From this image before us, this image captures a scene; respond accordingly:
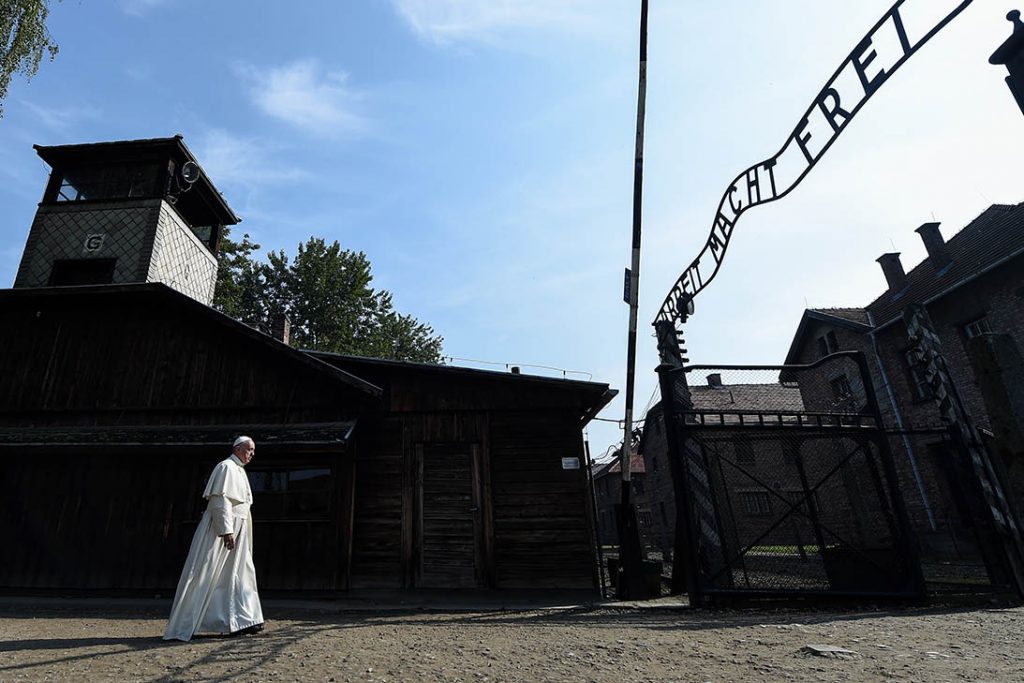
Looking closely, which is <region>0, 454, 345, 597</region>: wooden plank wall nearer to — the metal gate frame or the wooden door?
the wooden door

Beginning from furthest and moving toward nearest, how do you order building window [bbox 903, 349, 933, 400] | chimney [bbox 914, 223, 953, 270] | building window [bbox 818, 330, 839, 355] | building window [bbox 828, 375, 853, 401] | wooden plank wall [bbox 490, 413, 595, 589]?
building window [bbox 818, 330, 839, 355] < building window [bbox 828, 375, 853, 401] < chimney [bbox 914, 223, 953, 270] < building window [bbox 903, 349, 933, 400] < wooden plank wall [bbox 490, 413, 595, 589]

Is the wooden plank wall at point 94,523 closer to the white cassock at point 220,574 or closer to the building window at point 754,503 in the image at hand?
the white cassock at point 220,574

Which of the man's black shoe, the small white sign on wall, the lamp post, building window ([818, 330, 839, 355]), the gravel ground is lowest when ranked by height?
the gravel ground

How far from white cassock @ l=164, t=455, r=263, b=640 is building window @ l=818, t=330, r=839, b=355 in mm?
23826

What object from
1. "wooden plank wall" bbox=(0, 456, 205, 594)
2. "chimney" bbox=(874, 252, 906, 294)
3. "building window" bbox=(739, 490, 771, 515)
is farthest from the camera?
"building window" bbox=(739, 490, 771, 515)

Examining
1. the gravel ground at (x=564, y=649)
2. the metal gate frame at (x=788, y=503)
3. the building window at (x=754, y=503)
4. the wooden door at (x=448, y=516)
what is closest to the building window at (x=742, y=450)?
the metal gate frame at (x=788, y=503)

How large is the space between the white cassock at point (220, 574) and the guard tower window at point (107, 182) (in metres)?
13.3

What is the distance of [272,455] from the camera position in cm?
927

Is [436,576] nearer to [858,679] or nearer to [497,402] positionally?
[497,402]

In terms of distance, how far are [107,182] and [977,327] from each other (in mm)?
27328

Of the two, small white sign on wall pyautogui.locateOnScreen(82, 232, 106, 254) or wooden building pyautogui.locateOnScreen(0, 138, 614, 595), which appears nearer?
wooden building pyautogui.locateOnScreen(0, 138, 614, 595)

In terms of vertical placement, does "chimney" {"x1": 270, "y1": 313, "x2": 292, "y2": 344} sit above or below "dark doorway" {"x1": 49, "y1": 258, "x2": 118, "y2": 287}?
below

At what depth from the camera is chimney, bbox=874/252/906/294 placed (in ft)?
70.3

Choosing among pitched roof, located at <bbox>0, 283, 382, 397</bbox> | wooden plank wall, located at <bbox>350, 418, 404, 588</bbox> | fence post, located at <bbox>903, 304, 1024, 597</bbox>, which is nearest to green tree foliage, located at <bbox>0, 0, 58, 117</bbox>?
pitched roof, located at <bbox>0, 283, 382, 397</bbox>
